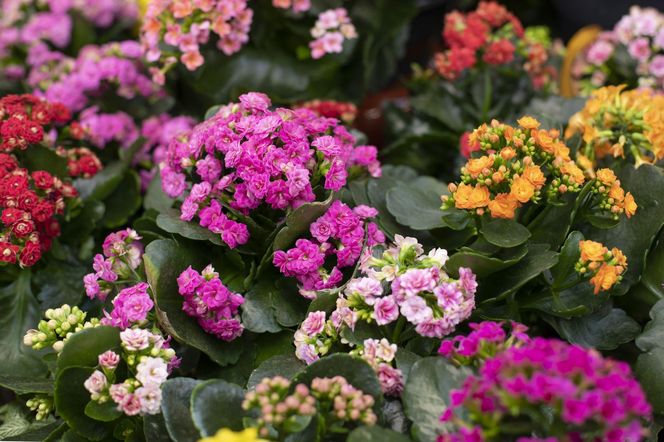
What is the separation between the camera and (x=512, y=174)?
3.02 feet

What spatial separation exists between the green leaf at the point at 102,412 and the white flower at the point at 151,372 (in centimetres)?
6

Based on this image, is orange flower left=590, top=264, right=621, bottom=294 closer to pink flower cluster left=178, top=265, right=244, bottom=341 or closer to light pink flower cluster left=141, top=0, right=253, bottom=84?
pink flower cluster left=178, top=265, right=244, bottom=341

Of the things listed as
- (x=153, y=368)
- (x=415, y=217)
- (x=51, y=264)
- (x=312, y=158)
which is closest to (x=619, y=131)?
(x=415, y=217)

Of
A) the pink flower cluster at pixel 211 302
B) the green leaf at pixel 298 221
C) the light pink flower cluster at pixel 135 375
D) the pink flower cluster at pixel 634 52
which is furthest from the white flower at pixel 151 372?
the pink flower cluster at pixel 634 52

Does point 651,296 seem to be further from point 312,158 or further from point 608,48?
point 608,48

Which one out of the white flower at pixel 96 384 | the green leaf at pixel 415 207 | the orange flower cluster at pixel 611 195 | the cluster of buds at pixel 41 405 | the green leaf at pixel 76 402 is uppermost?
the orange flower cluster at pixel 611 195

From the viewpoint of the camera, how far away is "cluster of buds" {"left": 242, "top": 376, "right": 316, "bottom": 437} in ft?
2.29

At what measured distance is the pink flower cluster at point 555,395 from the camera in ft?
1.92

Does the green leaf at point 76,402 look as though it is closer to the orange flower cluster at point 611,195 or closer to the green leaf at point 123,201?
the green leaf at point 123,201

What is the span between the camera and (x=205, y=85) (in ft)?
4.96

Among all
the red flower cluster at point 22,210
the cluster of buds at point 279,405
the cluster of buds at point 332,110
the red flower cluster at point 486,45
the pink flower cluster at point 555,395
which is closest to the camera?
the pink flower cluster at point 555,395

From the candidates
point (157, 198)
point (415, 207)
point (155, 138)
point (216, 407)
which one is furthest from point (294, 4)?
point (216, 407)

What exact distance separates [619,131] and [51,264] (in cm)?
102

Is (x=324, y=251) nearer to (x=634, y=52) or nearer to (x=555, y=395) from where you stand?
(x=555, y=395)
